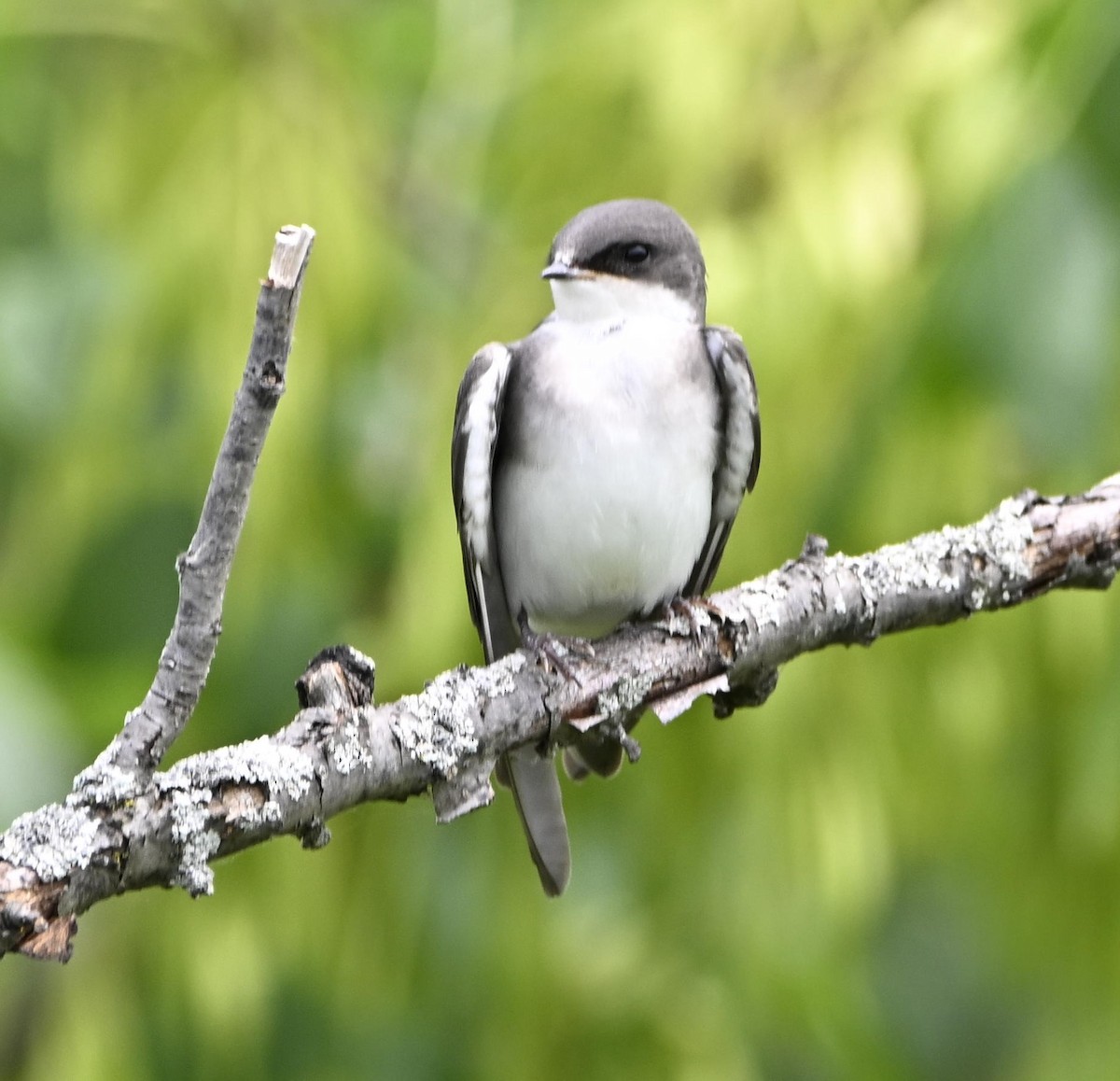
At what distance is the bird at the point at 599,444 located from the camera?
2.92 meters

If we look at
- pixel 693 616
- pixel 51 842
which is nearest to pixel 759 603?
pixel 693 616

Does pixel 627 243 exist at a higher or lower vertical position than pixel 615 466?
higher

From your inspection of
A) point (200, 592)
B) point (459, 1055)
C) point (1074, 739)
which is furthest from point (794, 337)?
point (459, 1055)

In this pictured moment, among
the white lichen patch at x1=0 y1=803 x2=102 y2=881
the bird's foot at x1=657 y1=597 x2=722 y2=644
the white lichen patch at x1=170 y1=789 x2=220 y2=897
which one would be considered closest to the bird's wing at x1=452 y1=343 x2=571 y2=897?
the bird's foot at x1=657 y1=597 x2=722 y2=644

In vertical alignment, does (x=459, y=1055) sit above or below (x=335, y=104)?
below

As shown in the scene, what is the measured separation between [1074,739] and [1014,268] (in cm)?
83

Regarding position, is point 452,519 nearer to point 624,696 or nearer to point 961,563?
point 624,696

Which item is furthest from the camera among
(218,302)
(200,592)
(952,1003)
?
(952,1003)

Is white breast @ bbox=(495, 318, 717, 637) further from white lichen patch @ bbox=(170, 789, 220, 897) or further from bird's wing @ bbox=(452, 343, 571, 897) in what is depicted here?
white lichen patch @ bbox=(170, 789, 220, 897)

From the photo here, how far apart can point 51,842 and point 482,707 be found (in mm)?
647

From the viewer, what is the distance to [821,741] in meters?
3.01

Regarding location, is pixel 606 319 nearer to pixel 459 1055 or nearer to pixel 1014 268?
pixel 1014 268

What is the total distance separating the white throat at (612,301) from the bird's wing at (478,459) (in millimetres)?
143

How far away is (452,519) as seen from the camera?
2975mm
